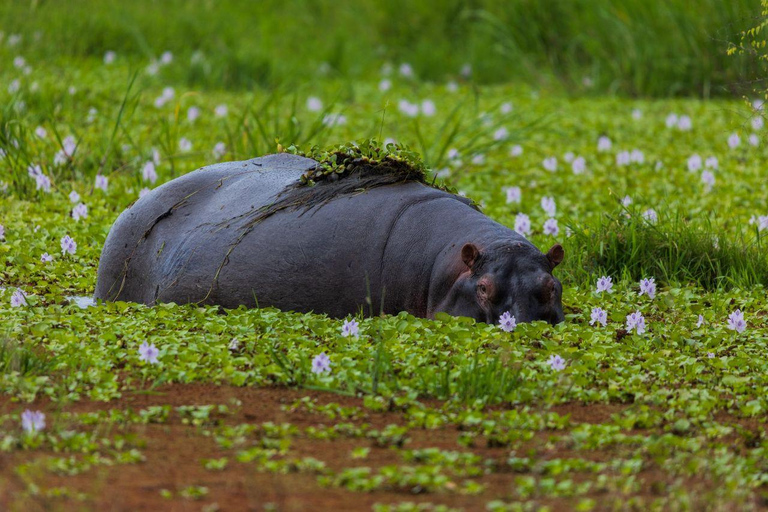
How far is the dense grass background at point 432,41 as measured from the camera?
11.5 meters

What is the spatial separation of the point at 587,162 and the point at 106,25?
5842 millimetres

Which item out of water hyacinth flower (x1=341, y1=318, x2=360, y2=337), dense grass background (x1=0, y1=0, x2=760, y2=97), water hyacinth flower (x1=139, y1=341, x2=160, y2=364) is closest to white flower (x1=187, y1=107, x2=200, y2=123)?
dense grass background (x1=0, y1=0, x2=760, y2=97)

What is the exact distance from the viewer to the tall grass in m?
6.23

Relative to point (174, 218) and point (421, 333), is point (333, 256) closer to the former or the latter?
point (421, 333)

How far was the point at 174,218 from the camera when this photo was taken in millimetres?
5793

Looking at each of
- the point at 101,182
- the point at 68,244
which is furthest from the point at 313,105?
the point at 68,244

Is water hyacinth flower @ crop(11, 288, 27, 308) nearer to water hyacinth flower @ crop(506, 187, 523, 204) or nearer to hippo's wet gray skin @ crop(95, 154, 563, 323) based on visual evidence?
hippo's wet gray skin @ crop(95, 154, 563, 323)

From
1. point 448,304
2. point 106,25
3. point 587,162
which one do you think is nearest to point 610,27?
point 587,162

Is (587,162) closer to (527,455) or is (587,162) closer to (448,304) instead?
(448,304)

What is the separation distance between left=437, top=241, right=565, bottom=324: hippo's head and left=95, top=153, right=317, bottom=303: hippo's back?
111cm

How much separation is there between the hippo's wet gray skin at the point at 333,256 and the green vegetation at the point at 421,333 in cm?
20

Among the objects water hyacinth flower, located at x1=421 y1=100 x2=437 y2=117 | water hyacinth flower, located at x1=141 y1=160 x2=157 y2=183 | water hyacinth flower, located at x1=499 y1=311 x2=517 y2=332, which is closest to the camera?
water hyacinth flower, located at x1=499 y1=311 x2=517 y2=332

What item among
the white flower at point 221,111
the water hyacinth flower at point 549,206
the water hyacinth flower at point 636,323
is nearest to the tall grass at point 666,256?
the water hyacinth flower at point 549,206

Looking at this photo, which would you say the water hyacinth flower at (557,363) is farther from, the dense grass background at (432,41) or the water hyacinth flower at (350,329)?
the dense grass background at (432,41)
